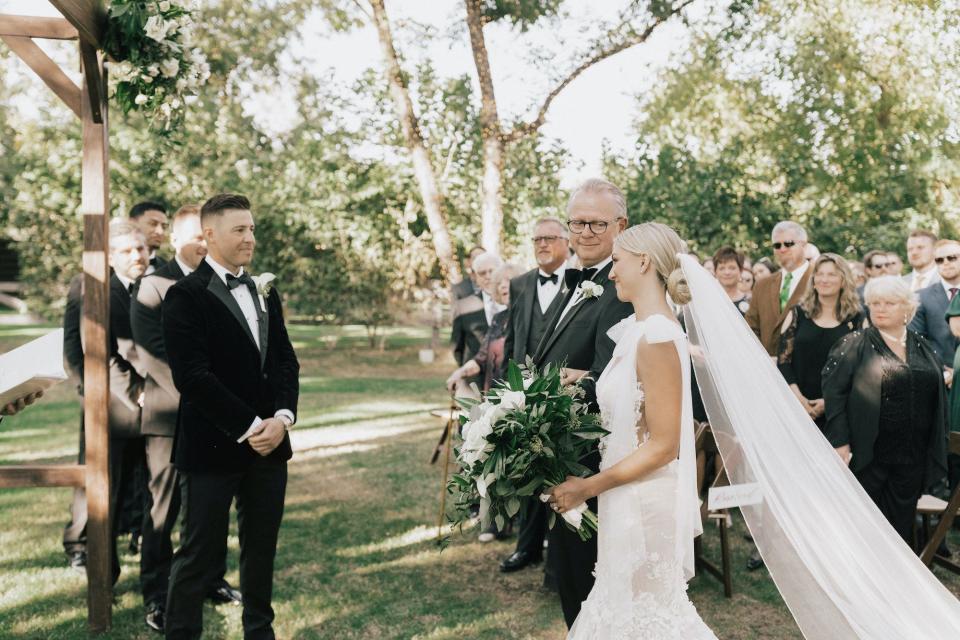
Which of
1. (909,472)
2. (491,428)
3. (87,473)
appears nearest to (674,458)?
(491,428)

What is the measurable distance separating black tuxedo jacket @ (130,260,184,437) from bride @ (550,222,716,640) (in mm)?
2785

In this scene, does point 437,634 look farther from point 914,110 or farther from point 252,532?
point 914,110

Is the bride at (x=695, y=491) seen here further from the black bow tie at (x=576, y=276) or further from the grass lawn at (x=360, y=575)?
the grass lawn at (x=360, y=575)

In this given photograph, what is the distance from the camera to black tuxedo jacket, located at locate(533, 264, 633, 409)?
3.43m

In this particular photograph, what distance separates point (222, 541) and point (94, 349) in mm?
1487


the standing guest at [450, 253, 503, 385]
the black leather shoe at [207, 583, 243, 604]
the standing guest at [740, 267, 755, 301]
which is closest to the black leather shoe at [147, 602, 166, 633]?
the black leather shoe at [207, 583, 243, 604]

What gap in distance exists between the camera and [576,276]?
12.4 feet

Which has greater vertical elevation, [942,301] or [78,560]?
[942,301]

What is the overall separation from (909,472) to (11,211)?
21.4 m

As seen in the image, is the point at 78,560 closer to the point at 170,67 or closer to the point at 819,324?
the point at 170,67

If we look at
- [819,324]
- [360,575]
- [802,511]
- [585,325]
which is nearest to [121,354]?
[360,575]

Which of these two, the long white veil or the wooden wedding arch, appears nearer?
the long white veil

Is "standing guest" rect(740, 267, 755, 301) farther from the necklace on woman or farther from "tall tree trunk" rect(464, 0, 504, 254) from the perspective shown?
"tall tree trunk" rect(464, 0, 504, 254)

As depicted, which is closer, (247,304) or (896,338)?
(247,304)
